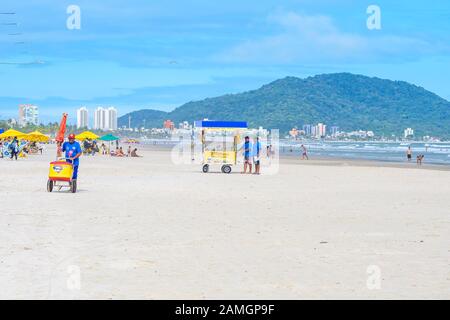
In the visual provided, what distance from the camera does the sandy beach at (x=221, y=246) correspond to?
286 inches

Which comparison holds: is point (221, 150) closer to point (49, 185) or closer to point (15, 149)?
point (49, 185)

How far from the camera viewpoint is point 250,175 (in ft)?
94.8

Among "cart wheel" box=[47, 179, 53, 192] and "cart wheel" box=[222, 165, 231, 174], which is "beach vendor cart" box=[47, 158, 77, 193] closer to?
"cart wheel" box=[47, 179, 53, 192]

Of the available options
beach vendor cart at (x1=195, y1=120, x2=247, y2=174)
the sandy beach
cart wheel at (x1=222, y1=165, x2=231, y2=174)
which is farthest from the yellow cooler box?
cart wheel at (x1=222, y1=165, x2=231, y2=174)

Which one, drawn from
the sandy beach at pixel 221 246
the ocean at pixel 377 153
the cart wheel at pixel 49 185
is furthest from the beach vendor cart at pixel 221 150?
the ocean at pixel 377 153

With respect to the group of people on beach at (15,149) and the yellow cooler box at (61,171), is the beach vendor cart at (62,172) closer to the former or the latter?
the yellow cooler box at (61,171)

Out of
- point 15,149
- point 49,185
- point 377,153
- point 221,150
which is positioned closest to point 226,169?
point 221,150

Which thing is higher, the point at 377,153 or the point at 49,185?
the point at 49,185

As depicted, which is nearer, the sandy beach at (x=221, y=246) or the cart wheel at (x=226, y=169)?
the sandy beach at (x=221, y=246)

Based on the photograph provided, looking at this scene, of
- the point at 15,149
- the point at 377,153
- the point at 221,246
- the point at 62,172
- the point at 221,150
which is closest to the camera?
the point at 221,246

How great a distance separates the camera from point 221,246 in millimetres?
10047
